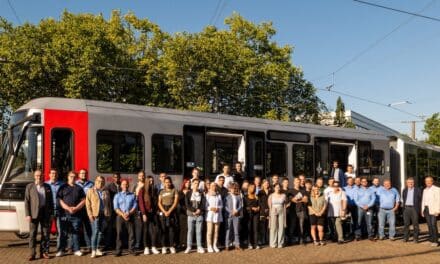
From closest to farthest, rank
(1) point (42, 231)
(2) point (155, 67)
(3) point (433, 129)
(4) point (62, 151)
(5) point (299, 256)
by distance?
(1) point (42, 231)
(5) point (299, 256)
(4) point (62, 151)
(2) point (155, 67)
(3) point (433, 129)

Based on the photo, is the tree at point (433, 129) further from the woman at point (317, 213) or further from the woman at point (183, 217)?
the woman at point (183, 217)

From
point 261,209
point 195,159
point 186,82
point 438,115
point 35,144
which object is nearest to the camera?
point 35,144

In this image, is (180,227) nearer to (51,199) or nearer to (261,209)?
(261,209)

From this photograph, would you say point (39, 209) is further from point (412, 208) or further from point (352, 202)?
point (412, 208)

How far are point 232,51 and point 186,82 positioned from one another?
3.49 metres

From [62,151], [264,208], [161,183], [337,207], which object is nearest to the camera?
Answer: [62,151]

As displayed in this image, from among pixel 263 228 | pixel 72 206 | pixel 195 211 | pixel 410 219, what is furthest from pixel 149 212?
pixel 410 219

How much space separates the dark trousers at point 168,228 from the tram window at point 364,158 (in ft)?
30.1

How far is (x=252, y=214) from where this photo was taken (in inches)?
554

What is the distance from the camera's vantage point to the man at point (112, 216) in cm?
1274

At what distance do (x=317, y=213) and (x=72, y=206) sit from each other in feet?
20.6

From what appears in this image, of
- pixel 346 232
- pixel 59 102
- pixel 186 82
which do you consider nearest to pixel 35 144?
pixel 59 102

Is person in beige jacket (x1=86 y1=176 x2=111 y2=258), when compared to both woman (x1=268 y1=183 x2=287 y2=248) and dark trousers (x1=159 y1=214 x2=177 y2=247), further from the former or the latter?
woman (x1=268 y1=183 x2=287 y2=248)

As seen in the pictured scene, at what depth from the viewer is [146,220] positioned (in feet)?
41.5
